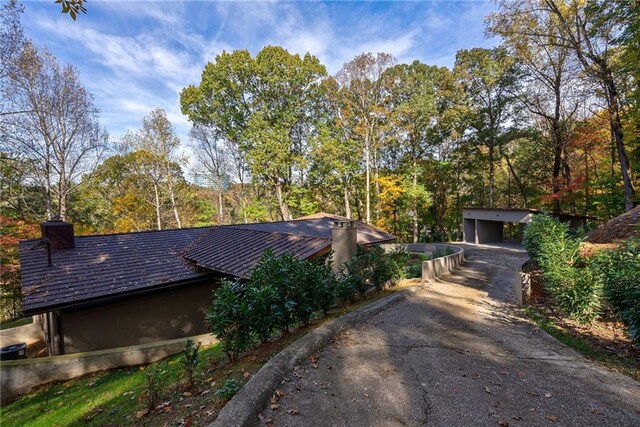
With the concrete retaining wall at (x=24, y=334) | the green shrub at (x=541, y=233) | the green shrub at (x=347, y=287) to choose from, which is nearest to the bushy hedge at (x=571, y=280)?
the green shrub at (x=541, y=233)

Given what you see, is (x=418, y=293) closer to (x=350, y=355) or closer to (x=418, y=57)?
(x=350, y=355)

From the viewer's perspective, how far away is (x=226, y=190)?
28.7m

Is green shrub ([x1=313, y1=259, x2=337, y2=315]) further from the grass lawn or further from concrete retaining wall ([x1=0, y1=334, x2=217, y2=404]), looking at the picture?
concrete retaining wall ([x1=0, y1=334, x2=217, y2=404])

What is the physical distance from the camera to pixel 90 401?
484 cm

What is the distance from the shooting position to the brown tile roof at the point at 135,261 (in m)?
7.02

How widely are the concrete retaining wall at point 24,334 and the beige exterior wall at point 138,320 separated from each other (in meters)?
5.20

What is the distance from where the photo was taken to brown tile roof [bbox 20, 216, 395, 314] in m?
7.02

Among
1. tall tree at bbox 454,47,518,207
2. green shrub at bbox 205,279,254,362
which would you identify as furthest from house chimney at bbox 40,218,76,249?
tall tree at bbox 454,47,518,207

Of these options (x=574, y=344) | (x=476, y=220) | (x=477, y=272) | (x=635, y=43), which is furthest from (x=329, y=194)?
(x=574, y=344)

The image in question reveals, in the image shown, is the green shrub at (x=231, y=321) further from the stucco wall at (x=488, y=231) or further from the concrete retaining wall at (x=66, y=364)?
the stucco wall at (x=488, y=231)

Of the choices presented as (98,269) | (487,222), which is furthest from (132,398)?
(487,222)

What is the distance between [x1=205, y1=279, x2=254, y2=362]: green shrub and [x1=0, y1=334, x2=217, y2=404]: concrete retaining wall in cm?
246

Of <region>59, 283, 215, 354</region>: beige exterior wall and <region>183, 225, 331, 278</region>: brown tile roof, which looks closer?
<region>59, 283, 215, 354</region>: beige exterior wall

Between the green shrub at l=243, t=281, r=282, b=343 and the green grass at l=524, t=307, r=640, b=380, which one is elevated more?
the green shrub at l=243, t=281, r=282, b=343
